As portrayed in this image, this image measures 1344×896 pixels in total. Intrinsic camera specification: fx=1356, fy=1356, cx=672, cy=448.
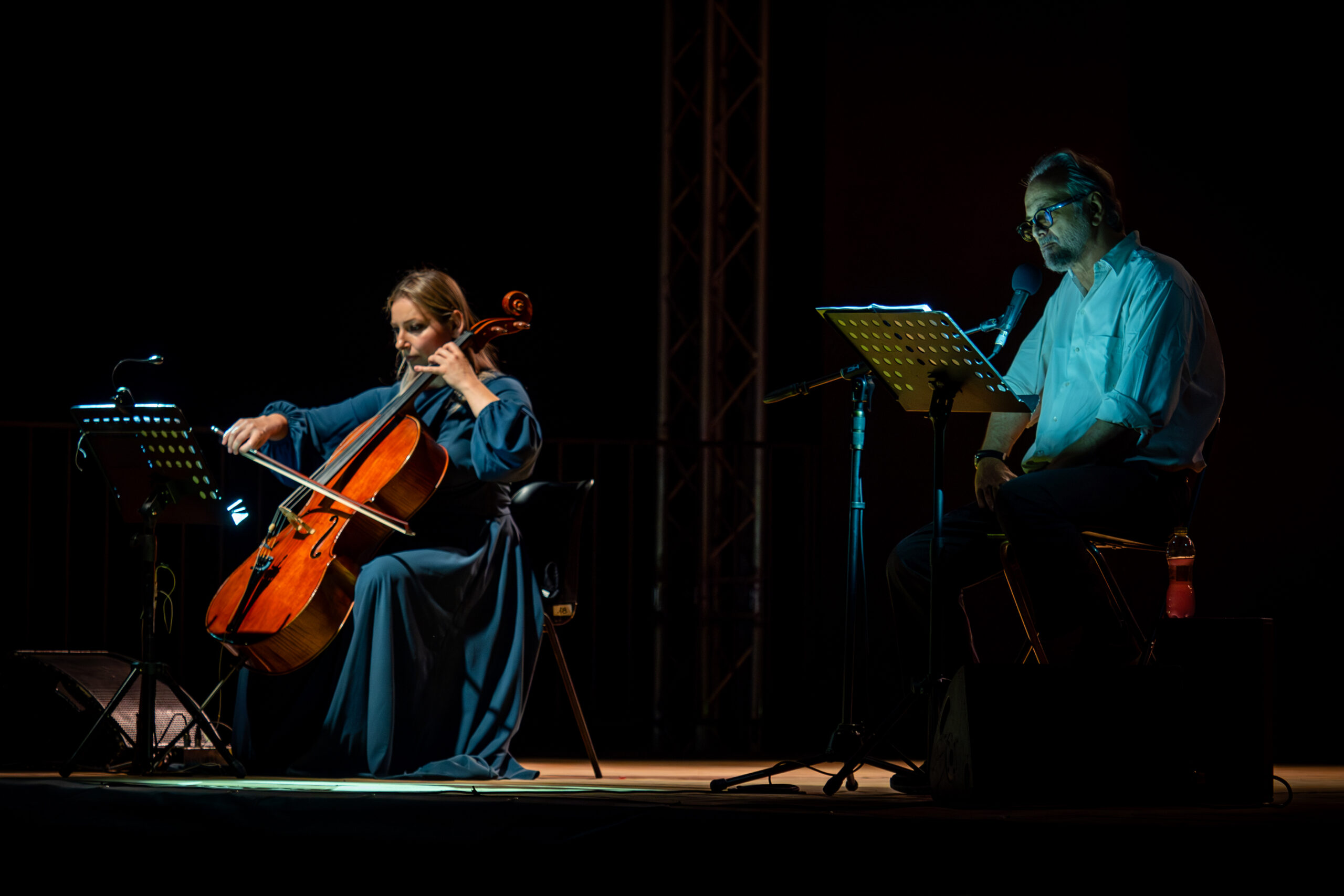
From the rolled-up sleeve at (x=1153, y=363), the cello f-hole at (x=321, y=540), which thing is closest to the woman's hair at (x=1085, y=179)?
the rolled-up sleeve at (x=1153, y=363)

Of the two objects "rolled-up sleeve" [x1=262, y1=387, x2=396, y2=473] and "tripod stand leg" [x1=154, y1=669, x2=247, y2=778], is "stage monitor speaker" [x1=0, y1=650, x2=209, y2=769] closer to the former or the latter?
"tripod stand leg" [x1=154, y1=669, x2=247, y2=778]

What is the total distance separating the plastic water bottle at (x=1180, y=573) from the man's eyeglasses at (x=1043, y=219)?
724mm

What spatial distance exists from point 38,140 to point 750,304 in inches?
125

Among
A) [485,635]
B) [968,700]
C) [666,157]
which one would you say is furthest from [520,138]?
[968,700]

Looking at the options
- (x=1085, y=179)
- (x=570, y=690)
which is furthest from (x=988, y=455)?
(x=570, y=690)

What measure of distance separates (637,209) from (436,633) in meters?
3.24

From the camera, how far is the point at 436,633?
3330 mm

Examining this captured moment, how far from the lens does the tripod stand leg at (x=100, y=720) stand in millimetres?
3039

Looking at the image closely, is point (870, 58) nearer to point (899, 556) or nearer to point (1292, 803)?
point (899, 556)

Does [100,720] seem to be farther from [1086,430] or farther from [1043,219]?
[1043,219]

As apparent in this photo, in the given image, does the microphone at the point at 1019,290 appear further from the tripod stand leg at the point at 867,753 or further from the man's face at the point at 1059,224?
the tripod stand leg at the point at 867,753

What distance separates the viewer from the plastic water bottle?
2838 millimetres

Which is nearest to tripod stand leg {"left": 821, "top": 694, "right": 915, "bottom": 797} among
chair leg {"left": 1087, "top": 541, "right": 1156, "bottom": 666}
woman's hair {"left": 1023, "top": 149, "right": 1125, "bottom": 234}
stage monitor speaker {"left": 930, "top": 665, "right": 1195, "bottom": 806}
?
stage monitor speaker {"left": 930, "top": 665, "right": 1195, "bottom": 806}

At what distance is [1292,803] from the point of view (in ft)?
7.99
